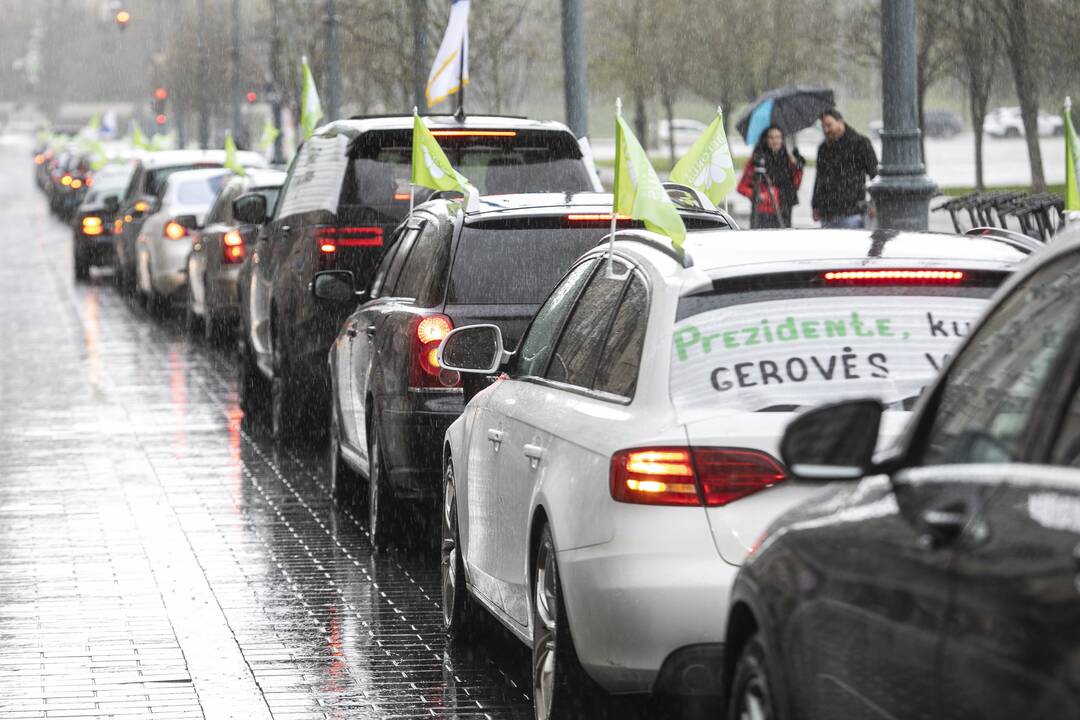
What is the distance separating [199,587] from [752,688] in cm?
516

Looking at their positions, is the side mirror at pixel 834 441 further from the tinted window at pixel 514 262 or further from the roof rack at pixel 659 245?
the tinted window at pixel 514 262

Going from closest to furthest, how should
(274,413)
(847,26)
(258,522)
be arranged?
1. (258,522)
2. (274,413)
3. (847,26)

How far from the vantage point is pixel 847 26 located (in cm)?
4938

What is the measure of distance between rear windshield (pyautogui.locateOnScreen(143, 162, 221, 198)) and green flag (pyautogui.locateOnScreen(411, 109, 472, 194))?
53.8ft

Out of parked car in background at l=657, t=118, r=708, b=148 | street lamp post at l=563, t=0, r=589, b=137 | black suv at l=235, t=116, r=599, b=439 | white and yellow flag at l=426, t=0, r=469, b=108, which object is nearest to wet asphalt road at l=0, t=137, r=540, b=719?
black suv at l=235, t=116, r=599, b=439

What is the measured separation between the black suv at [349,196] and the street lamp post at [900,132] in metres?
2.09

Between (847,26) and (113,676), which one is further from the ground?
(847,26)

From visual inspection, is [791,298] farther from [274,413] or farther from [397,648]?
[274,413]

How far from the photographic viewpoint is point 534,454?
21.2 feet

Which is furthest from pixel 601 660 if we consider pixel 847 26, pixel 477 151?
pixel 847 26

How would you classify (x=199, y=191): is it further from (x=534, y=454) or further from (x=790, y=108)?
(x=534, y=454)

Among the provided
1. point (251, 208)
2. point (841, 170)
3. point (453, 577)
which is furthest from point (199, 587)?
point (841, 170)

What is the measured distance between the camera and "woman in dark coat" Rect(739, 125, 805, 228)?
79.7ft

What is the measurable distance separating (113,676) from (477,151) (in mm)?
5820
